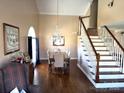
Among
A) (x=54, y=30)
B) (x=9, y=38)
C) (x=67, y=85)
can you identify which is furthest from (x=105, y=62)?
(x=54, y=30)

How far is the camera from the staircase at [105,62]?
5.19 metres

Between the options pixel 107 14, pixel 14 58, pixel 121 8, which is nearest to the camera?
pixel 14 58

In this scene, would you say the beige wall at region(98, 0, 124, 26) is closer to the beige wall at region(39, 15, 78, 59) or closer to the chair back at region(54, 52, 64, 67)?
the chair back at region(54, 52, 64, 67)

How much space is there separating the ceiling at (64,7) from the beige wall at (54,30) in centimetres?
38

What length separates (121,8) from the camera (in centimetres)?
566

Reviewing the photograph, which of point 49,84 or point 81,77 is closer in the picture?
point 49,84

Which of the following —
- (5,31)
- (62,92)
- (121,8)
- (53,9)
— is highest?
(53,9)

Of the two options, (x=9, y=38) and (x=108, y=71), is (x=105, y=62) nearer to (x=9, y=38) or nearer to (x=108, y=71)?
(x=108, y=71)

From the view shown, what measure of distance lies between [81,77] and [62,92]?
1.94 meters

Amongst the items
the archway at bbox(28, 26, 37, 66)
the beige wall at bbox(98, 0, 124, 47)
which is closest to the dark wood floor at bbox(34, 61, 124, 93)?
the archway at bbox(28, 26, 37, 66)

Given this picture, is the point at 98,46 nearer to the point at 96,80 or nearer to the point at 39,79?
the point at 96,80

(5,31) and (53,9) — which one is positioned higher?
(53,9)

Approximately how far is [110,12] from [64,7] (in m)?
4.15

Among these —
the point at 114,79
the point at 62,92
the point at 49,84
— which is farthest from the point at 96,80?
the point at 49,84
